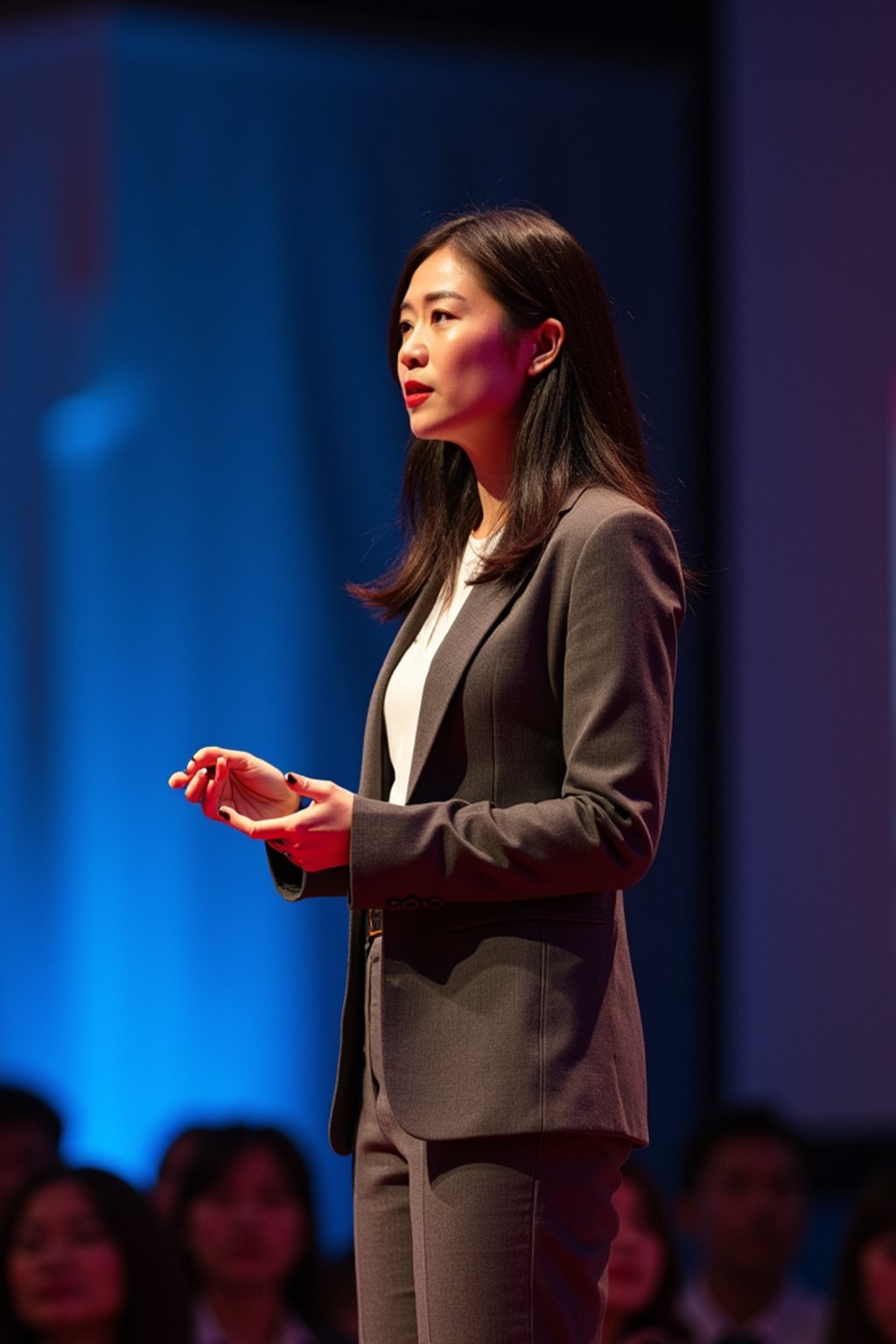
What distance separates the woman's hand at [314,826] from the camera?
167 cm

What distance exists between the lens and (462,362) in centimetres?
187

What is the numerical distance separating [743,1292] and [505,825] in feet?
9.48

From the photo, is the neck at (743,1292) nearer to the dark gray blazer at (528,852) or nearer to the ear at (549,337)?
the dark gray blazer at (528,852)

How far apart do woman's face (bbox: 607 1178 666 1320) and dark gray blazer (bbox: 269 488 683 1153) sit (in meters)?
1.79

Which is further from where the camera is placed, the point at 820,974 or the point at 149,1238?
the point at 820,974

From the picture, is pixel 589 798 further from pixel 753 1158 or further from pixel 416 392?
pixel 753 1158

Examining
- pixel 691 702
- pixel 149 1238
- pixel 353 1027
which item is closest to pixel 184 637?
pixel 691 702

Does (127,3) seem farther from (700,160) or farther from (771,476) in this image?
(771,476)

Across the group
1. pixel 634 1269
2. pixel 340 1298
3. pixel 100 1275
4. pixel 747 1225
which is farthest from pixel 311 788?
pixel 747 1225

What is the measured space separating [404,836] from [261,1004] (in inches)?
135

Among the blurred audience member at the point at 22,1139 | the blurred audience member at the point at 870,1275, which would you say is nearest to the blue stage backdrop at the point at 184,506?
the blurred audience member at the point at 22,1139

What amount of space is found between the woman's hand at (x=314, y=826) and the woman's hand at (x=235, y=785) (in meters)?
0.05

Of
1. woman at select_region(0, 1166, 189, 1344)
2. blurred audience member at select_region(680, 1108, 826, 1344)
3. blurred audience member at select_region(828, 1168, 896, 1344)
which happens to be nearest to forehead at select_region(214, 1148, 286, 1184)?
woman at select_region(0, 1166, 189, 1344)

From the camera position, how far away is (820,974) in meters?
5.35
